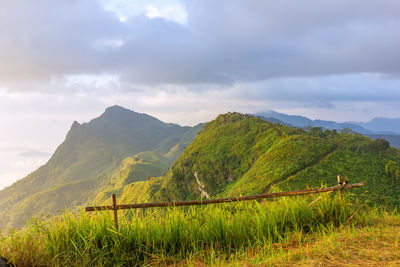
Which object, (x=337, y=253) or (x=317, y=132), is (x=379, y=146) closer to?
(x=317, y=132)

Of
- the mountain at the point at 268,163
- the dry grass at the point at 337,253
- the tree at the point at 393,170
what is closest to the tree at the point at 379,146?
the mountain at the point at 268,163

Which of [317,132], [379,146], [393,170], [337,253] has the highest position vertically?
[317,132]

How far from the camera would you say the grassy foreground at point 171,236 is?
16.3 feet

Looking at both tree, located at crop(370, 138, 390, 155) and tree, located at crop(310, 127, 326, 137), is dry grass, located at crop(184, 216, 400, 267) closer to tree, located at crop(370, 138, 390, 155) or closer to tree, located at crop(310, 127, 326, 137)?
tree, located at crop(370, 138, 390, 155)

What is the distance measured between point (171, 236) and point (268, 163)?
125ft

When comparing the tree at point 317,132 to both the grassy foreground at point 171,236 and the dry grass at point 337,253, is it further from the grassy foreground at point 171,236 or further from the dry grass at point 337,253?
the dry grass at point 337,253

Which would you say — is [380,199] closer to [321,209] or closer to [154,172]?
[321,209]

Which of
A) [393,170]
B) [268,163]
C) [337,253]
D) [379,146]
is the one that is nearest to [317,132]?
[379,146]

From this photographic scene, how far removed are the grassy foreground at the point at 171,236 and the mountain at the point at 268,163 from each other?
43.9ft

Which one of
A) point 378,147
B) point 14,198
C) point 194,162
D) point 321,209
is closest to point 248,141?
point 194,162

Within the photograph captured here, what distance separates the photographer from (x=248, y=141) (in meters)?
54.5

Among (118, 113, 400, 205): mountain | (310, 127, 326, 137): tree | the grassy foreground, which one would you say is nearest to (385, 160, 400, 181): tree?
(118, 113, 400, 205): mountain

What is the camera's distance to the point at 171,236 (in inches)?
219

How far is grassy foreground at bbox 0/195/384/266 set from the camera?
4961 mm
